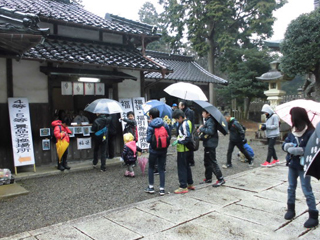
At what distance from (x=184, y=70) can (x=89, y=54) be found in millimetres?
11810

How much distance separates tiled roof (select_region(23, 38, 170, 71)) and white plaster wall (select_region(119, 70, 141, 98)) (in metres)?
0.67

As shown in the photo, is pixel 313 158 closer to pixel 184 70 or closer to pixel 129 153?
pixel 129 153

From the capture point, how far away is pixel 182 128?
19.6 ft

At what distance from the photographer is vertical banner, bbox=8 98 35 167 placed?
296 inches

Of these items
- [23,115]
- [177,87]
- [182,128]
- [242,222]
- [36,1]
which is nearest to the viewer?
[242,222]

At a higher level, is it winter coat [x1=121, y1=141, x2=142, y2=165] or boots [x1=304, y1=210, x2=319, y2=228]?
winter coat [x1=121, y1=141, x2=142, y2=165]

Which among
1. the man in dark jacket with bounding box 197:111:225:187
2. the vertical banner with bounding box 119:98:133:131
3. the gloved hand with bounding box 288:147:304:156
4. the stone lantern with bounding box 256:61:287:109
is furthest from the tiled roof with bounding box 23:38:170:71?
the stone lantern with bounding box 256:61:287:109

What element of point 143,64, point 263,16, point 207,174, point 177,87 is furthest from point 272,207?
point 263,16

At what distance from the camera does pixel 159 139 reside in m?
5.81

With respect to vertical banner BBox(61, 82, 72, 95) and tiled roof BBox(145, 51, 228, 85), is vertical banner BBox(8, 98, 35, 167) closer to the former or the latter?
vertical banner BBox(61, 82, 72, 95)

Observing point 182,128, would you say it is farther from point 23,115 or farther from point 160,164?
point 23,115

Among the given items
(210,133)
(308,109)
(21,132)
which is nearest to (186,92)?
(210,133)

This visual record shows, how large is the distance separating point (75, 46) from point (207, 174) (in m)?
6.18

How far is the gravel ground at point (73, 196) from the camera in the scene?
4824 mm
